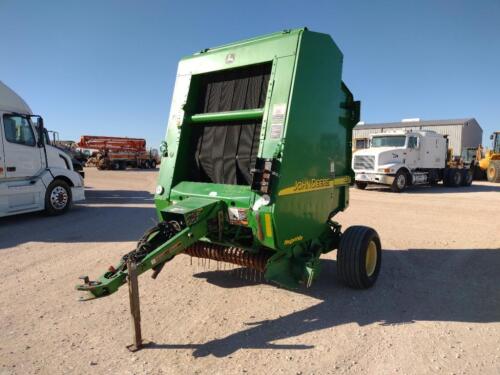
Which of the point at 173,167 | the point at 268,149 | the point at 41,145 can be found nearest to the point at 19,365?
the point at 173,167

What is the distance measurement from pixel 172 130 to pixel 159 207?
995mm

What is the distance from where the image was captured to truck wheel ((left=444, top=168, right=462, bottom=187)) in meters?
19.1

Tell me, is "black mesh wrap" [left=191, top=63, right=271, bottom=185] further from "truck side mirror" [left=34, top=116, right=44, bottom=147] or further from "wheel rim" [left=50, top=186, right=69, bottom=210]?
"wheel rim" [left=50, top=186, right=69, bottom=210]

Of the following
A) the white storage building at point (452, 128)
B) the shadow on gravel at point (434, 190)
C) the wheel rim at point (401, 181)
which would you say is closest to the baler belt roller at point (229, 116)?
the wheel rim at point (401, 181)

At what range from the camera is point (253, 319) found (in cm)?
379

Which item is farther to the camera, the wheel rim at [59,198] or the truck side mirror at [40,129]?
the wheel rim at [59,198]

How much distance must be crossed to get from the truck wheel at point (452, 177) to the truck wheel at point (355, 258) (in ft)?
55.5

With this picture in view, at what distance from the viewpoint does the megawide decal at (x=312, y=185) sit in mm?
3819

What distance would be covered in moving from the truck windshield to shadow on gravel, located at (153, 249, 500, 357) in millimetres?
11867

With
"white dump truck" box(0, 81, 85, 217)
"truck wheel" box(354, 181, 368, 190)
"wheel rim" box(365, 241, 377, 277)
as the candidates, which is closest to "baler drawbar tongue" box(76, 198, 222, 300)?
"wheel rim" box(365, 241, 377, 277)

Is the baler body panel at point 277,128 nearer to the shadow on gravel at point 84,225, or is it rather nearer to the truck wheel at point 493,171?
the shadow on gravel at point 84,225

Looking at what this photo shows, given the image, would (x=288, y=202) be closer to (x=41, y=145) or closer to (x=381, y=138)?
(x=41, y=145)

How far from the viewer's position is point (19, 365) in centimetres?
297

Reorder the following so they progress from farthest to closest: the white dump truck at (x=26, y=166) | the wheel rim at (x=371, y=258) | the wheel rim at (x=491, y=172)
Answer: the wheel rim at (x=491, y=172), the white dump truck at (x=26, y=166), the wheel rim at (x=371, y=258)
